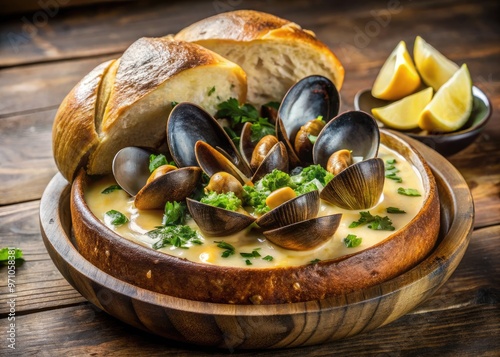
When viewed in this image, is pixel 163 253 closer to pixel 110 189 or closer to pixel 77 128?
pixel 110 189

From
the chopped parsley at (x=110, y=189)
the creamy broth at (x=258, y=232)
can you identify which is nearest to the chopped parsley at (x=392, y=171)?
the creamy broth at (x=258, y=232)

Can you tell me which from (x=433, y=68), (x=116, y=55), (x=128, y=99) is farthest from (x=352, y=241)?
(x=116, y=55)

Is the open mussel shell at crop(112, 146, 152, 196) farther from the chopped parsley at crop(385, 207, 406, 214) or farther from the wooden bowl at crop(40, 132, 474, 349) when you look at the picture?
the chopped parsley at crop(385, 207, 406, 214)

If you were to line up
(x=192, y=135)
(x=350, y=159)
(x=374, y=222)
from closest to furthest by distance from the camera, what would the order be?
(x=374, y=222) < (x=350, y=159) < (x=192, y=135)

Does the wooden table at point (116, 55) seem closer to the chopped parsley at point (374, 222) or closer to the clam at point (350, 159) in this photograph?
the chopped parsley at point (374, 222)

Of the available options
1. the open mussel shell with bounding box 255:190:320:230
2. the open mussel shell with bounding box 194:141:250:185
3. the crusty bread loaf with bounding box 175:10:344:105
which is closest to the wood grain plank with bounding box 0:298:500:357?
the open mussel shell with bounding box 255:190:320:230

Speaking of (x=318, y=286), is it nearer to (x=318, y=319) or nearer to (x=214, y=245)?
(x=318, y=319)

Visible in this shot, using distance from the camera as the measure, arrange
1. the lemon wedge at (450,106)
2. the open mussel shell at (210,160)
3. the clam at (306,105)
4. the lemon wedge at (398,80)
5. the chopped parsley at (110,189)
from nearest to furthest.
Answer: the open mussel shell at (210,160) < the chopped parsley at (110,189) < the clam at (306,105) < the lemon wedge at (450,106) < the lemon wedge at (398,80)
